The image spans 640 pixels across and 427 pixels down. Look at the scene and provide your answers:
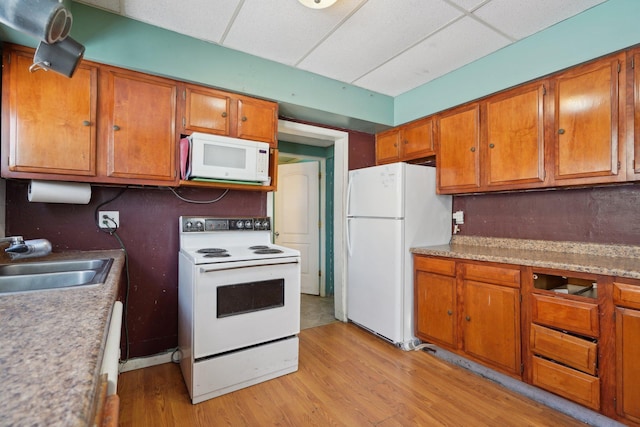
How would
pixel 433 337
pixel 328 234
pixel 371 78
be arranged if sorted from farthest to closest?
pixel 328 234
pixel 371 78
pixel 433 337

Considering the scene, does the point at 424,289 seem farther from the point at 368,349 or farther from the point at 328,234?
the point at 328,234

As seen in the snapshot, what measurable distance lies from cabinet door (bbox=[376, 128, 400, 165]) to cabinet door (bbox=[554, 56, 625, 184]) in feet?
4.56

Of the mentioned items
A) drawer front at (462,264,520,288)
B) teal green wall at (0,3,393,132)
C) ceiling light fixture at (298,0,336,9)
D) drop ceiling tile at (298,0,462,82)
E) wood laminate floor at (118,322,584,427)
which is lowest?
wood laminate floor at (118,322,584,427)

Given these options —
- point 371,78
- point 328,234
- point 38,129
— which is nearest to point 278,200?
point 328,234

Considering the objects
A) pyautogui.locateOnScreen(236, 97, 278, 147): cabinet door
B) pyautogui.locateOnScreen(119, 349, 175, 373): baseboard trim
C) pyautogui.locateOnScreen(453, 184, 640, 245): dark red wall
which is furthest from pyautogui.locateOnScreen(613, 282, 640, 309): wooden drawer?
pyautogui.locateOnScreen(119, 349, 175, 373): baseboard trim

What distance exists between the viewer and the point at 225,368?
1901mm

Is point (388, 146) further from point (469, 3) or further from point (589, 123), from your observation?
point (589, 123)

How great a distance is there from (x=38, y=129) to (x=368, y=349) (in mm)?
2762

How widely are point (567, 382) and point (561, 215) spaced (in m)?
1.13

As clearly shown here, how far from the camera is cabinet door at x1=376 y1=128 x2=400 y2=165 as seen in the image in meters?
3.15

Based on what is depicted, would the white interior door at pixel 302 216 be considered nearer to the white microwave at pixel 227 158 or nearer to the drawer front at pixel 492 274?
the white microwave at pixel 227 158

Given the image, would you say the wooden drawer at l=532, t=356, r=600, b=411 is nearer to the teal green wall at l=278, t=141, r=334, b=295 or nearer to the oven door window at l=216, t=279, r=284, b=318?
the oven door window at l=216, t=279, r=284, b=318

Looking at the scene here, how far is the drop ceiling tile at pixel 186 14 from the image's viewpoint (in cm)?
179

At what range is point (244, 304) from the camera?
1.97m
